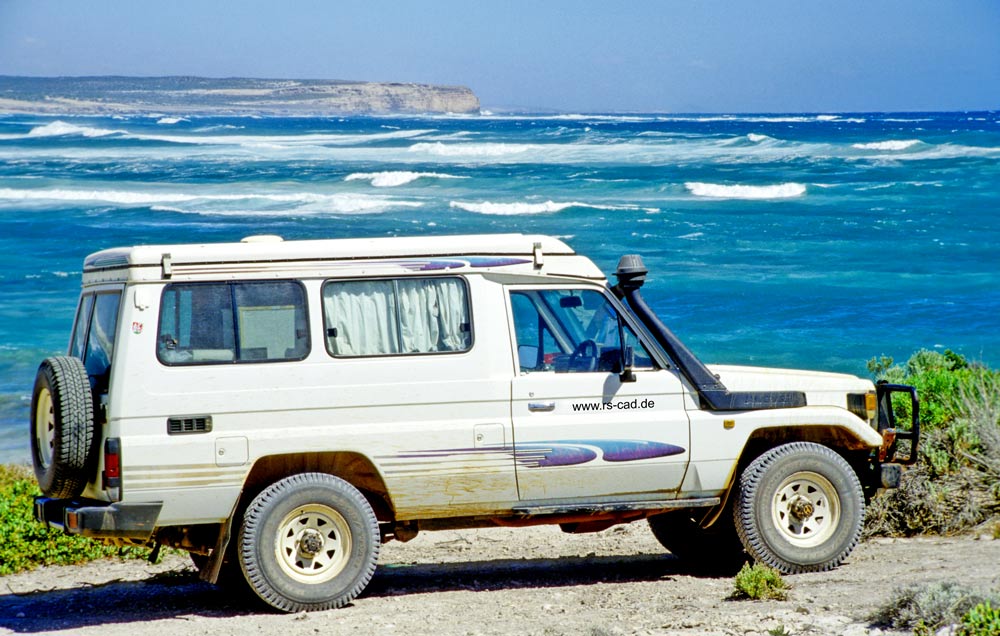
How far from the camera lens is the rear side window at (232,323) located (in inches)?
294

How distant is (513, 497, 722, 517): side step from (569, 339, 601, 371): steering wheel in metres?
0.89

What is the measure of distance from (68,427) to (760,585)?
423 cm

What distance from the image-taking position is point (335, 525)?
7805 mm

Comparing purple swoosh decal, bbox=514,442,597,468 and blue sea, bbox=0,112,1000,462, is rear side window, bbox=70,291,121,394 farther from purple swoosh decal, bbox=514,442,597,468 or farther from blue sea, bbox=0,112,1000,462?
blue sea, bbox=0,112,1000,462

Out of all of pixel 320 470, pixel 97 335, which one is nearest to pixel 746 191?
pixel 320 470

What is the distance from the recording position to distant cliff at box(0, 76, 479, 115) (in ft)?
505

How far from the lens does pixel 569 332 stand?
26.3 feet

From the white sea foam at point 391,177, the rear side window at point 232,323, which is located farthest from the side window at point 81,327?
the white sea foam at point 391,177

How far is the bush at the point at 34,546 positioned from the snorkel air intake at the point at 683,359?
4787 millimetres

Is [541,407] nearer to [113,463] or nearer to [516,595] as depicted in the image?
[516,595]

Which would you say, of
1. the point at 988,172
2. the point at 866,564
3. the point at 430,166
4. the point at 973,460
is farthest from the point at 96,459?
the point at 430,166

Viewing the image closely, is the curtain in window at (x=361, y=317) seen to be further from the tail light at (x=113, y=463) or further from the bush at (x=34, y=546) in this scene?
the bush at (x=34, y=546)

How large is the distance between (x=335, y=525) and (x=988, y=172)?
53.1 metres

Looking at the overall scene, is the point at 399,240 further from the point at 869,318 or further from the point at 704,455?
the point at 869,318
